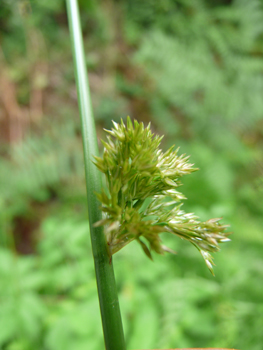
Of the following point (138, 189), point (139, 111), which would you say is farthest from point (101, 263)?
point (139, 111)

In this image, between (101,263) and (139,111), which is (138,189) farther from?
(139,111)

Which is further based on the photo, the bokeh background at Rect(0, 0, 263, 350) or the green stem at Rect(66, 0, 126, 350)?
the bokeh background at Rect(0, 0, 263, 350)

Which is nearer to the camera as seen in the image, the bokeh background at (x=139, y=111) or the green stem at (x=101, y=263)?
the green stem at (x=101, y=263)

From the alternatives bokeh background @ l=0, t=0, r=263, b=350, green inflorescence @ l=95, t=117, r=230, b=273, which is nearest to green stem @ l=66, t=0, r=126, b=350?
green inflorescence @ l=95, t=117, r=230, b=273

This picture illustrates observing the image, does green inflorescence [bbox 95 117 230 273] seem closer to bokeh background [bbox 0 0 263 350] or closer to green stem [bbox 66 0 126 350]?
green stem [bbox 66 0 126 350]

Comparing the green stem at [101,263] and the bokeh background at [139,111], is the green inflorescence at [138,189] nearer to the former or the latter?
the green stem at [101,263]

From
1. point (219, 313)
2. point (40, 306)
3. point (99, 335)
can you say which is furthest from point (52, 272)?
point (219, 313)

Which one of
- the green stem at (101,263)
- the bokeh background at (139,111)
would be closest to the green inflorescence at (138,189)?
the green stem at (101,263)

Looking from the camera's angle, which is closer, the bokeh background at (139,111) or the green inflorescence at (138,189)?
the green inflorescence at (138,189)
